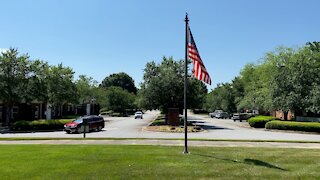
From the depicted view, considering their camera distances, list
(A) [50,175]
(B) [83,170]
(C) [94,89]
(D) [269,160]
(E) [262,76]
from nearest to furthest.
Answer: (A) [50,175]
(B) [83,170]
(D) [269,160]
(E) [262,76]
(C) [94,89]

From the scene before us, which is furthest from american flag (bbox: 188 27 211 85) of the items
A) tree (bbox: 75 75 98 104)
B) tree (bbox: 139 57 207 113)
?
tree (bbox: 75 75 98 104)

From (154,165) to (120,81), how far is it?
169 m

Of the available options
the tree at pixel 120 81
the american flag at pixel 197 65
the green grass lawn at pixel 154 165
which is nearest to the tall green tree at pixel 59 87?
the green grass lawn at pixel 154 165

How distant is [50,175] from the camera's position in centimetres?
1112

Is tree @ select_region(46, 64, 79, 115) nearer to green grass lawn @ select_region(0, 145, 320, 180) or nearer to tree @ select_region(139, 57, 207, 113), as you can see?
tree @ select_region(139, 57, 207, 113)

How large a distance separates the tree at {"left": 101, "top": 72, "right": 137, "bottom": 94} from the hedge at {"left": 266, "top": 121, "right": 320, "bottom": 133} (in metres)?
141

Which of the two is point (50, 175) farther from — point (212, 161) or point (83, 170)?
point (212, 161)

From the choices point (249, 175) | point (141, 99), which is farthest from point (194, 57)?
point (141, 99)

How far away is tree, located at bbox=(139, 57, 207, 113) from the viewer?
43.6 meters

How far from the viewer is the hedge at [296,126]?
3720cm

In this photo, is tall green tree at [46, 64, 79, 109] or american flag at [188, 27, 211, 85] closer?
american flag at [188, 27, 211, 85]

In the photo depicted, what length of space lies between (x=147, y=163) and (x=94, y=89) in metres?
80.9

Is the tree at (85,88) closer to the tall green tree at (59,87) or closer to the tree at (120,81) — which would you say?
the tall green tree at (59,87)

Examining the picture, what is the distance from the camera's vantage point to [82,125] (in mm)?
34750
